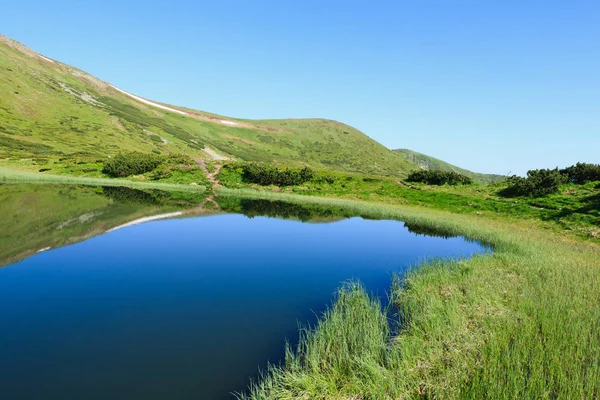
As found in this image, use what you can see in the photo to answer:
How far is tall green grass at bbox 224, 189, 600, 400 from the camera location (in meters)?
6.44

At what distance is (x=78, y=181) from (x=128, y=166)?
1209 centimetres

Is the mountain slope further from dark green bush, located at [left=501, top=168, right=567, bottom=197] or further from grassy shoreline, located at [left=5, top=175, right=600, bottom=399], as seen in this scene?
dark green bush, located at [left=501, top=168, right=567, bottom=197]

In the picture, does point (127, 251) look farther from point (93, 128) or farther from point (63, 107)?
point (63, 107)

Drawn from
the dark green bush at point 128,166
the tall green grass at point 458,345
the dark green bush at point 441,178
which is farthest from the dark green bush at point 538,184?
the dark green bush at point 128,166

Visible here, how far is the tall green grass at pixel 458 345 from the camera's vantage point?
6.44 metres

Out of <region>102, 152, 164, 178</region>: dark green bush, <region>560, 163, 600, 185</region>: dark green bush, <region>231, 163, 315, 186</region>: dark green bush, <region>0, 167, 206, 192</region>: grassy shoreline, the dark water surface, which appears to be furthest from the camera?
<region>102, 152, 164, 178</region>: dark green bush

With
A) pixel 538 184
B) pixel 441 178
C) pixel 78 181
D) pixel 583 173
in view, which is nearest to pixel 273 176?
pixel 441 178

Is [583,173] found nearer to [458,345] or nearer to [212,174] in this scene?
[458,345]

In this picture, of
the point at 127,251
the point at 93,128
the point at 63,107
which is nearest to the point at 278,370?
the point at 127,251

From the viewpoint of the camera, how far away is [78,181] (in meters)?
61.7

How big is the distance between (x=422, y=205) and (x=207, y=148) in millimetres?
133569

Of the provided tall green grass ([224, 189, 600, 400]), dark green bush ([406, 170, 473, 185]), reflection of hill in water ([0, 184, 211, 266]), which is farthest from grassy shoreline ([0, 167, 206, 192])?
tall green grass ([224, 189, 600, 400])

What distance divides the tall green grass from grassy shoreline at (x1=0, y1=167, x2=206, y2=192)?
193 ft

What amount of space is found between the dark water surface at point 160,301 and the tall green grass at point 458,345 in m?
1.44
